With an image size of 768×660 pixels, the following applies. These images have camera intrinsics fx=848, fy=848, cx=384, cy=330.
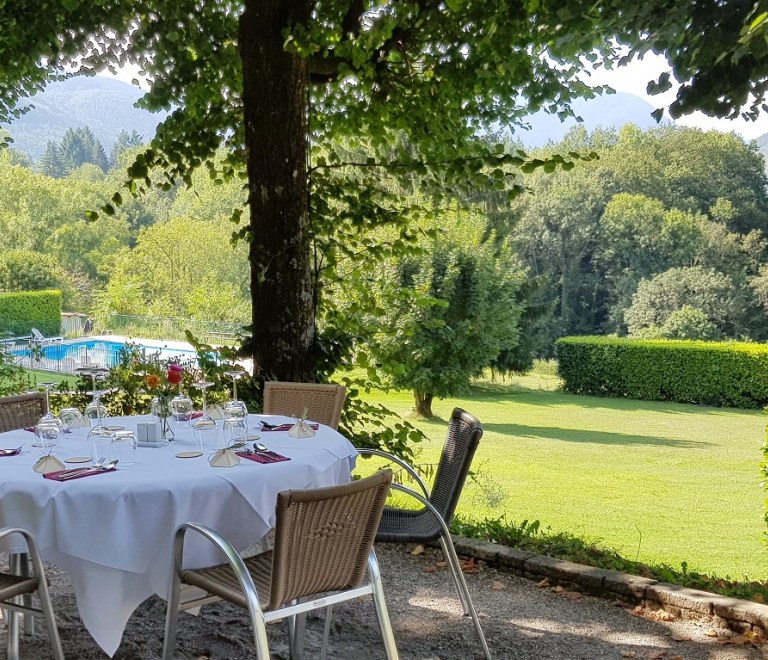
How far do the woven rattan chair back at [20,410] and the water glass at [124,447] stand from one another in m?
1.11

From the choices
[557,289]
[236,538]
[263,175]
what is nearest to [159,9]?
[263,175]

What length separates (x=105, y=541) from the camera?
7.70 ft

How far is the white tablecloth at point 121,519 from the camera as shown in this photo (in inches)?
92.1

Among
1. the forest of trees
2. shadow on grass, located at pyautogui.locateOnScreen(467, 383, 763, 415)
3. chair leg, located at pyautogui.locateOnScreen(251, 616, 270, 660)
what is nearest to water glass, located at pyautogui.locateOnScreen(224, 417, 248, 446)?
chair leg, located at pyautogui.locateOnScreen(251, 616, 270, 660)

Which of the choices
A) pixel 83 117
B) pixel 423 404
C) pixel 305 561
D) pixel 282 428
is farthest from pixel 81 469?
pixel 83 117

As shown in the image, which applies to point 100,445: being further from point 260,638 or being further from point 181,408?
point 260,638

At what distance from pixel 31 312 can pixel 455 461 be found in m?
26.9

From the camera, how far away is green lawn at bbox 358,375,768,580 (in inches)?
344

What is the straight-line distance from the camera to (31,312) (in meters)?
27.4

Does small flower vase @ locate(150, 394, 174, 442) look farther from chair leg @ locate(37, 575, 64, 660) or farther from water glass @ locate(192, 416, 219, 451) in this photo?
→ chair leg @ locate(37, 575, 64, 660)

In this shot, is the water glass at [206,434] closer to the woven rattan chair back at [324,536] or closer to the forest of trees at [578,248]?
the woven rattan chair back at [324,536]

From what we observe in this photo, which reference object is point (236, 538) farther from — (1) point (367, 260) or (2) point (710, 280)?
(2) point (710, 280)

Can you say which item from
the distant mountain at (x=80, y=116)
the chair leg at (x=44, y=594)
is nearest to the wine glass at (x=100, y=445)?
the chair leg at (x=44, y=594)

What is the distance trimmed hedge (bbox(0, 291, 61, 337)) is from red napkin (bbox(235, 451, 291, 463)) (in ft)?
81.1
